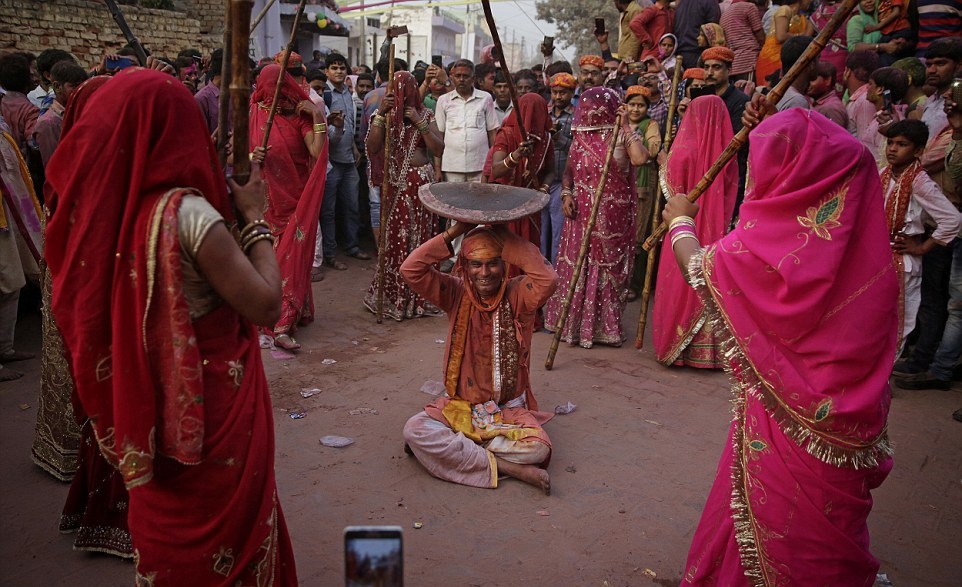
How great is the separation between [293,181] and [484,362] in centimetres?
325

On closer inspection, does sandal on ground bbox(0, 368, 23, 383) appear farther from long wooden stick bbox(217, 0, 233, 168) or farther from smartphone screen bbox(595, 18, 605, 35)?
smartphone screen bbox(595, 18, 605, 35)

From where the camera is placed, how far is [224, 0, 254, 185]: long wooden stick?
217 cm

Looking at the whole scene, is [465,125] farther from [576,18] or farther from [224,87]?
[576,18]

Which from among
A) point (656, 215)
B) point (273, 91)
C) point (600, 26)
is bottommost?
point (656, 215)

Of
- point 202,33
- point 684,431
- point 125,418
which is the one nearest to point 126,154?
point 125,418

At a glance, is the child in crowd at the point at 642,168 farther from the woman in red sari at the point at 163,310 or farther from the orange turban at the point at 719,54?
the woman in red sari at the point at 163,310

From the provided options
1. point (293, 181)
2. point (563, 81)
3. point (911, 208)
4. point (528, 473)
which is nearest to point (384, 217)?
point (293, 181)

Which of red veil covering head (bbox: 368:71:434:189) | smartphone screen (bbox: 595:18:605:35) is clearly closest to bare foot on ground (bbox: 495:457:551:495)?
red veil covering head (bbox: 368:71:434:189)

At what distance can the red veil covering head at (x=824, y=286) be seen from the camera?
2350 millimetres

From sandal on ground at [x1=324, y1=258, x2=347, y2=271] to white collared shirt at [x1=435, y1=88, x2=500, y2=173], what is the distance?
226cm

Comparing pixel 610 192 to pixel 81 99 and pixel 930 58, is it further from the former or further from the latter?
pixel 81 99

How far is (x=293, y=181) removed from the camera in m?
6.66

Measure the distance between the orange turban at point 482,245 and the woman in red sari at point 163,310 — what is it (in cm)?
202

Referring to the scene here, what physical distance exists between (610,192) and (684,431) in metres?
2.60
